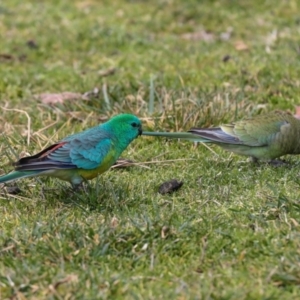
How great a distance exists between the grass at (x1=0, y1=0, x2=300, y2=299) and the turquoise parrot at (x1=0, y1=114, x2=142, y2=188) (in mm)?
144

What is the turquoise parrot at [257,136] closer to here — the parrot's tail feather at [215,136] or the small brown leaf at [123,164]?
the parrot's tail feather at [215,136]

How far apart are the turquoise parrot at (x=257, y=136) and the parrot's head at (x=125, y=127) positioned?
38 cm

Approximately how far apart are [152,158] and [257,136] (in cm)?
76

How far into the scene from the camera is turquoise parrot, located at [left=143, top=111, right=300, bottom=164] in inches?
227

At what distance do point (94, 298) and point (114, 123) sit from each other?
5.82 ft

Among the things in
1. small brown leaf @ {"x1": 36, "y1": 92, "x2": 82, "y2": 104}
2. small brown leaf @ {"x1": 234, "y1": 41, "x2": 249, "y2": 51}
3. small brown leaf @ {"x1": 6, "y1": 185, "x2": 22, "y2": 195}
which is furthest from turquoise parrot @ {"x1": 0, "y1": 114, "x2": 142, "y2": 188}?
small brown leaf @ {"x1": 234, "y1": 41, "x2": 249, "y2": 51}

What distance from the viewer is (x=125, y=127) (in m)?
5.33

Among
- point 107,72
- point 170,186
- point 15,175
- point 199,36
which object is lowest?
point 199,36

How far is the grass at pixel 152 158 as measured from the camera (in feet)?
13.1

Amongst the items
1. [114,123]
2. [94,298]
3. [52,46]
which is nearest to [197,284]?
[94,298]

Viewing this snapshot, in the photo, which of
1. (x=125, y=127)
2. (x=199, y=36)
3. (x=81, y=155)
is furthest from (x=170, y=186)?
(x=199, y=36)

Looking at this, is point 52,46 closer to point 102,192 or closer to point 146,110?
point 146,110

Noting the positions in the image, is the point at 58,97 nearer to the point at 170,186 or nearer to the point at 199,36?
the point at 170,186

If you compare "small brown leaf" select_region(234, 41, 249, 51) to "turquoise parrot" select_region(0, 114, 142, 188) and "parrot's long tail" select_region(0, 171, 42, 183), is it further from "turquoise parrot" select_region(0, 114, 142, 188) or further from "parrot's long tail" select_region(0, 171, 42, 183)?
Result: "parrot's long tail" select_region(0, 171, 42, 183)
